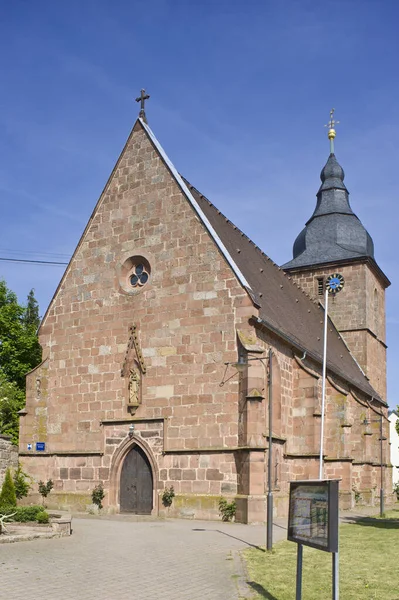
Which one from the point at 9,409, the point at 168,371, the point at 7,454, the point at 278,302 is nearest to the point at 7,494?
the point at 168,371

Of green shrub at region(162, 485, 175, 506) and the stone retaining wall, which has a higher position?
the stone retaining wall

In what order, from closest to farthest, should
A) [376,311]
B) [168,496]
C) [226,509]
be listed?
[226,509] < [168,496] < [376,311]

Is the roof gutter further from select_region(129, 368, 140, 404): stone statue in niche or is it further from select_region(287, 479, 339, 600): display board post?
select_region(287, 479, 339, 600): display board post

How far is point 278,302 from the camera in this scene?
28391mm

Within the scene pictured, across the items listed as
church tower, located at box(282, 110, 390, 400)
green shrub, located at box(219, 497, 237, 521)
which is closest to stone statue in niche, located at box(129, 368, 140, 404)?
green shrub, located at box(219, 497, 237, 521)

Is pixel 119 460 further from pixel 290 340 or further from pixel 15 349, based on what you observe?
pixel 15 349

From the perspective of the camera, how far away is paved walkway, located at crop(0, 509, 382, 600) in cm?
968

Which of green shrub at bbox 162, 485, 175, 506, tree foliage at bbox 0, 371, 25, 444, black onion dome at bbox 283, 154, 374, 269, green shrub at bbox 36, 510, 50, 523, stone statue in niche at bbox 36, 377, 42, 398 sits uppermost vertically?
black onion dome at bbox 283, 154, 374, 269

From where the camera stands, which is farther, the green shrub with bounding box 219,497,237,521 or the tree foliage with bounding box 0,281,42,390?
the tree foliage with bounding box 0,281,42,390

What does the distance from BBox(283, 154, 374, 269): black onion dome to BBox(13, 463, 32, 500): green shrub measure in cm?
2307

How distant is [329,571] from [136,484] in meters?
12.8

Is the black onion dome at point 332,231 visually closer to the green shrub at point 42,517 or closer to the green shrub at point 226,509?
the green shrub at point 226,509

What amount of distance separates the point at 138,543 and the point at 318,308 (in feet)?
89.5

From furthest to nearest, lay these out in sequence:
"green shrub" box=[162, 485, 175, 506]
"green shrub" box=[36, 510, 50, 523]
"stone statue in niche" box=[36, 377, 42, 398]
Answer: "stone statue in niche" box=[36, 377, 42, 398] < "green shrub" box=[162, 485, 175, 506] < "green shrub" box=[36, 510, 50, 523]
